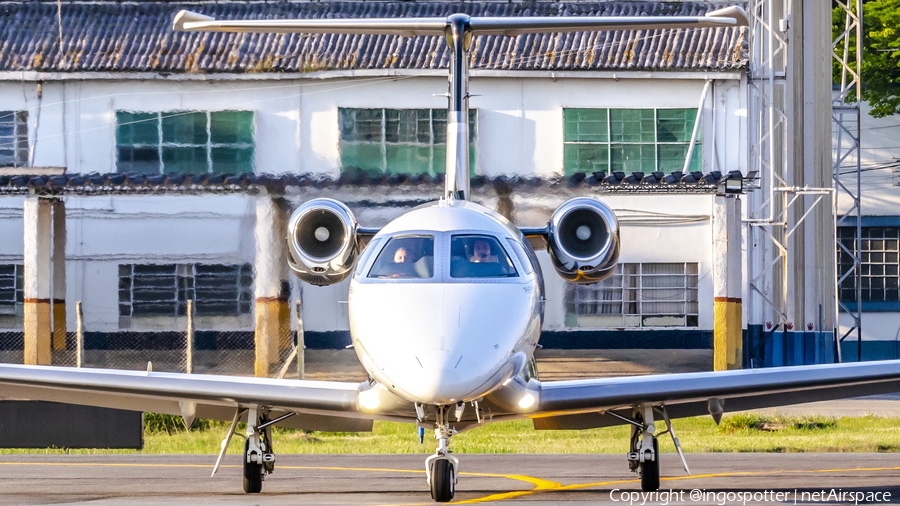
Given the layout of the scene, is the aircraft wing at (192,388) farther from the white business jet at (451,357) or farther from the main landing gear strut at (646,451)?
the main landing gear strut at (646,451)

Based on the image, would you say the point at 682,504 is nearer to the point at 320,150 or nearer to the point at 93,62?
the point at 320,150

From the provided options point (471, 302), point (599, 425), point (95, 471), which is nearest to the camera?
point (471, 302)

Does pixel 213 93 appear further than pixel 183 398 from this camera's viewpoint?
Yes

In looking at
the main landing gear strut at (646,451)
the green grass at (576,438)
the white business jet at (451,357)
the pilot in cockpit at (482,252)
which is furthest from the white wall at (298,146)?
the pilot in cockpit at (482,252)

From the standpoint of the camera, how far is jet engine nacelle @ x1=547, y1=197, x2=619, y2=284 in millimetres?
13484

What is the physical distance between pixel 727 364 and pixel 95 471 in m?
13.8

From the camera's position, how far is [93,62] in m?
29.8

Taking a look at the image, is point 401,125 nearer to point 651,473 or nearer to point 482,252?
point 651,473

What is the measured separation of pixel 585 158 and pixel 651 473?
17.6m

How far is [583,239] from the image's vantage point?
1356 cm

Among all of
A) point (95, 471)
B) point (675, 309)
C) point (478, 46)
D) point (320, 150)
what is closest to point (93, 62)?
point (320, 150)

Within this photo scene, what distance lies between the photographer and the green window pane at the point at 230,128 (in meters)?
29.4

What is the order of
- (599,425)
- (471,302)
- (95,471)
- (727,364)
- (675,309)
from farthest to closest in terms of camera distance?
1. (675,309)
2. (727,364)
3. (95,471)
4. (599,425)
5. (471,302)

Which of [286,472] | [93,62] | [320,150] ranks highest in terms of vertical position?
[93,62]
